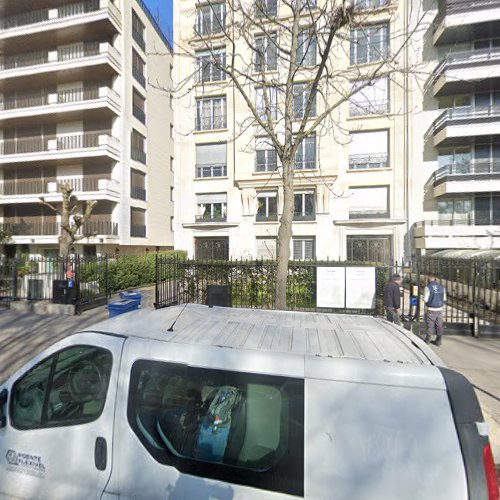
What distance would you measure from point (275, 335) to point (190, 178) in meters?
18.0

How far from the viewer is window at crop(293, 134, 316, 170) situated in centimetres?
1658

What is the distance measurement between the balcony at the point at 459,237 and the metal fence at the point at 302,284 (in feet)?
22.6

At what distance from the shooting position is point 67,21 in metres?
17.1

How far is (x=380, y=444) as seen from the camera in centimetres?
124

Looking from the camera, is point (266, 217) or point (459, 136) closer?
point (459, 136)

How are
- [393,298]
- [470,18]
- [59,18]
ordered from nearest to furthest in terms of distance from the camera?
[393,298] < [470,18] < [59,18]

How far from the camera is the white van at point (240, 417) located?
1.22 meters

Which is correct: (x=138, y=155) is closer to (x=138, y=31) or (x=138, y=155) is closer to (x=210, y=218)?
(x=210, y=218)

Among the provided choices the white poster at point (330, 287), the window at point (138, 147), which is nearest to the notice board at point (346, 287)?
the white poster at point (330, 287)

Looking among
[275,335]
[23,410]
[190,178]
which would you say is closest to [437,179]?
[190,178]

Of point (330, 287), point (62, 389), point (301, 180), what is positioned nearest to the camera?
point (62, 389)

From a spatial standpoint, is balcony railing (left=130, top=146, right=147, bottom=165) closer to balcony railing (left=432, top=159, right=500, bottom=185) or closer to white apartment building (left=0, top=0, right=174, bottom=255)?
white apartment building (left=0, top=0, right=174, bottom=255)

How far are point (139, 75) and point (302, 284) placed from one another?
64.6 feet

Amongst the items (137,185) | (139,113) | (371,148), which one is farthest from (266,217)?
(139,113)
